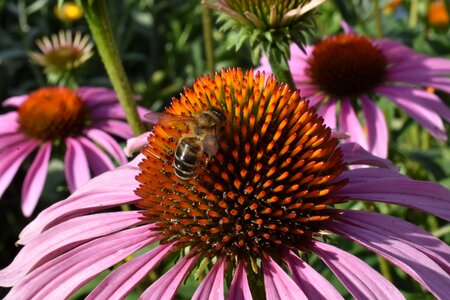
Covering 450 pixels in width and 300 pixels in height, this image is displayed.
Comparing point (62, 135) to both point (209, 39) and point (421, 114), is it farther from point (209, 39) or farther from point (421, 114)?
point (421, 114)

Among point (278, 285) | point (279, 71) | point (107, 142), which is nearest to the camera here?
point (278, 285)

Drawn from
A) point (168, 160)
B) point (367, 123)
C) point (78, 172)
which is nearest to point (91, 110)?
point (78, 172)

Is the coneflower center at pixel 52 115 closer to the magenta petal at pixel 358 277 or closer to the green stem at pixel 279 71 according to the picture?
the green stem at pixel 279 71

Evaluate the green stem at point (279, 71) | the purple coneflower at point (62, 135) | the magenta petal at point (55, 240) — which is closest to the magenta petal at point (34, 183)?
the purple coneflower at point (62, 135)

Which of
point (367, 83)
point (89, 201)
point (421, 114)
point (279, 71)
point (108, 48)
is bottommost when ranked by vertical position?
point (421, 114)

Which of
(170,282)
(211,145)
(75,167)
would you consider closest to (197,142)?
(211,145)

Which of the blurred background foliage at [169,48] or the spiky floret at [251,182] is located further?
the blurred background foliage at [169,48]

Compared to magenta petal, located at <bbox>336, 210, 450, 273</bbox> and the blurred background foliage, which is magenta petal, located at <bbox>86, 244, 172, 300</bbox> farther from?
the blurred background foliage
